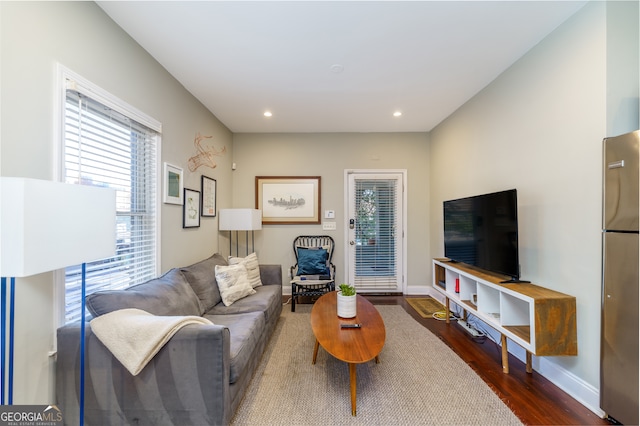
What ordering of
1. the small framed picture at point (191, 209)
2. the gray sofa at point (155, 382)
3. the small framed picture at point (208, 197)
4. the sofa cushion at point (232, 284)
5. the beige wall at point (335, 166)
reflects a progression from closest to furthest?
the gray sofa at point (155, 382), the sofa cushion at point (232, 284), the small framed picture at point (191, 209), the small framed picture at point (208, 197), the beige wall at point (335, 166)

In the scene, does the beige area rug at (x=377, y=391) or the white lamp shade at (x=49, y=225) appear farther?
the beige area rug at (x=377, y=391)

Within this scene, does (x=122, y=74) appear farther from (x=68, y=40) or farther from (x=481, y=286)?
(x=481, y=286)

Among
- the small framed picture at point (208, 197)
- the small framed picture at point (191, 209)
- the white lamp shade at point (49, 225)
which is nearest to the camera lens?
the white lamp shade at point (49, 225)

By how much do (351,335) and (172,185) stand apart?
2.19 m

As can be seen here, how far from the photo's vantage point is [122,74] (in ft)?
6.17

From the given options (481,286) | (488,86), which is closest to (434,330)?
(481,286)

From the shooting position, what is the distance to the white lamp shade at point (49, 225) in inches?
35.1

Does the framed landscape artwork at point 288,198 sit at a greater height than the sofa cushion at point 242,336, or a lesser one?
greater

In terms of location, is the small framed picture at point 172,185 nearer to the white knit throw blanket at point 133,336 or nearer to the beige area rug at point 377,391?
the white knit throw blanket at point 133,336

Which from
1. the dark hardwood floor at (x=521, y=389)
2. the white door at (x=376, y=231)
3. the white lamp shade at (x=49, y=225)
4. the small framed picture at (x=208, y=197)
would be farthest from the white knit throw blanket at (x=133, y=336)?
the white door at (x=376, y=231)

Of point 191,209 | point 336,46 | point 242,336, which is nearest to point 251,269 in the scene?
point 191,209

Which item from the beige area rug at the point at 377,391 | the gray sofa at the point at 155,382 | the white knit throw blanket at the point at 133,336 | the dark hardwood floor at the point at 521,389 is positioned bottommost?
the beige area rug at the point at 377,391

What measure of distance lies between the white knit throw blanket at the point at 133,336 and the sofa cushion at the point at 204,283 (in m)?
0.90

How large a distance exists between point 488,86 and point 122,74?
11.2ft
